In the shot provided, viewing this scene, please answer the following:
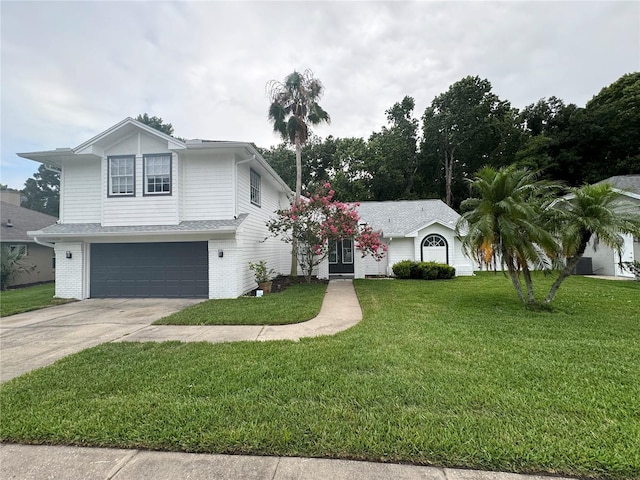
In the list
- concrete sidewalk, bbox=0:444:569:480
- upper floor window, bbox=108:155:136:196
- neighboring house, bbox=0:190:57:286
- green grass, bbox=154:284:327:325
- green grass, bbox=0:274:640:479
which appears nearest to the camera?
concrete sidewalk, bbox=0:444:569:480

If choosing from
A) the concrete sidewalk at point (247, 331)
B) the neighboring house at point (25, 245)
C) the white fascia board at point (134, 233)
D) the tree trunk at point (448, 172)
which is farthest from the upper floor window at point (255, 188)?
the tree trunk at point (448, 172)

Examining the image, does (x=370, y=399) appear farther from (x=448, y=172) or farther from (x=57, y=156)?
(x=448, y=172)

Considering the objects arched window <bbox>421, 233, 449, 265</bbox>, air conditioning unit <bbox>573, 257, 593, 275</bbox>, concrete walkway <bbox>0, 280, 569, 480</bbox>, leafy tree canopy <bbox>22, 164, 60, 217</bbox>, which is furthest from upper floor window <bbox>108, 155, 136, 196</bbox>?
leafy tree canopy <bbox>22, 164, 60, 217</bbox>

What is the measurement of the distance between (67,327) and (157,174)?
227 inches

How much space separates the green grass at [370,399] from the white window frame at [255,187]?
7.83m

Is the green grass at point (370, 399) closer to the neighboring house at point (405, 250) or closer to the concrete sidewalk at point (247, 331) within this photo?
the concrete sidewalk at point (247, 331)

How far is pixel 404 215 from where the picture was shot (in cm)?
1808

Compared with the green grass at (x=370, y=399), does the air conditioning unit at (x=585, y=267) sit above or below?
above

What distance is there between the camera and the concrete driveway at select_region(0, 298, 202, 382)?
15.7 feet

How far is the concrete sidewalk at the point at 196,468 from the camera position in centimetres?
212

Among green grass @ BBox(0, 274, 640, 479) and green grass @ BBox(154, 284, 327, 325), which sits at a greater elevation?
green grass @ BBox(154, 284, 327, 325)

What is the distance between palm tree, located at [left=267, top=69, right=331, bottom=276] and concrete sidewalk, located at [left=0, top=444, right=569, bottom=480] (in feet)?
35.5

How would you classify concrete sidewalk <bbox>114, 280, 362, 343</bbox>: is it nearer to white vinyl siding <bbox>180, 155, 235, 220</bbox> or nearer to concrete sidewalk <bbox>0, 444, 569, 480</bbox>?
concrete sidewalk <bbox>0, 444, 569, 480</bbox>

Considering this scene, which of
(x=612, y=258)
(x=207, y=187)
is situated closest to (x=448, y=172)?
(x=612, y=258)
